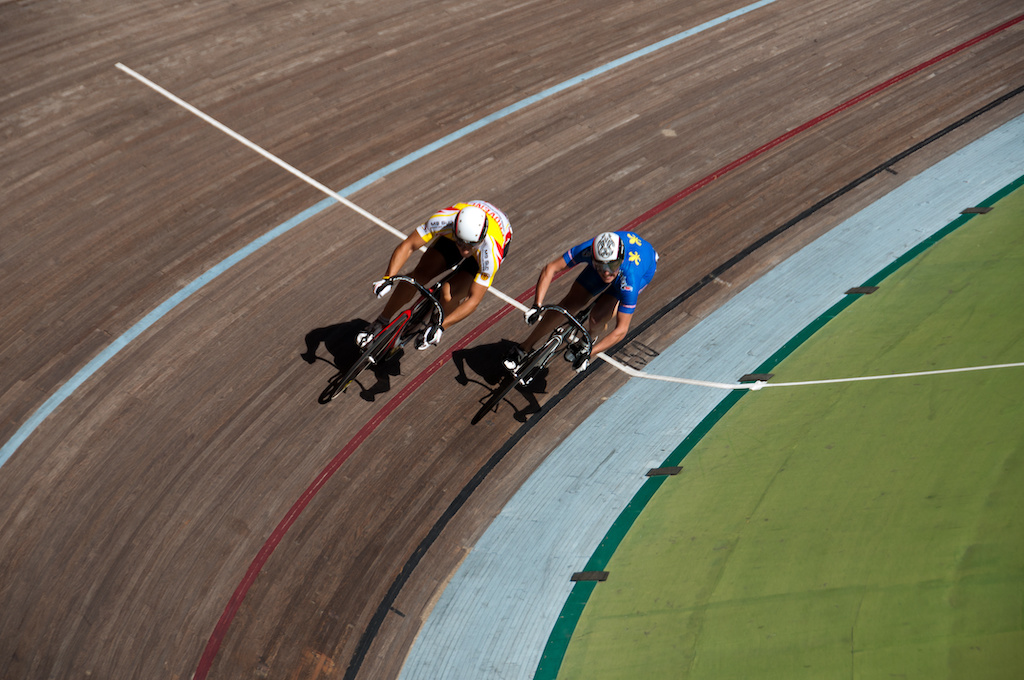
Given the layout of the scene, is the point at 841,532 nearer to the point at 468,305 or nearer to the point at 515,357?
the point at 515,357

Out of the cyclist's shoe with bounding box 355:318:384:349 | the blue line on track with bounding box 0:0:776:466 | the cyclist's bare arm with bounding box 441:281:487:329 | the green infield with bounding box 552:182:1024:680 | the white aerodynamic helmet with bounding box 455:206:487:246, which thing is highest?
the blue line on track with bounding box 0:0:776:466

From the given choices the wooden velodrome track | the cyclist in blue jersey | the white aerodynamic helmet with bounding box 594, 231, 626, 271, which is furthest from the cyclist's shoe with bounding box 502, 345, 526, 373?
the white aerodynamic helmet with bounding box 594, 231, 626, 271

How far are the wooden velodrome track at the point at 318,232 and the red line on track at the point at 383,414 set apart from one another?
4 centimetres

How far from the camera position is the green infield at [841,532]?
531 cm

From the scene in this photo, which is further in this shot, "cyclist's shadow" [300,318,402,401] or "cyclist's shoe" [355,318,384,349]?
"cyclist's shadow" [300,318,402,401]

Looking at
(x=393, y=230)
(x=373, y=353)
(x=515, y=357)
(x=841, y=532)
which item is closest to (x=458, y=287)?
(x=515, y=357)

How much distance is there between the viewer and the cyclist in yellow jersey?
5.98 m

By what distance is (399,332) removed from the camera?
6.75m

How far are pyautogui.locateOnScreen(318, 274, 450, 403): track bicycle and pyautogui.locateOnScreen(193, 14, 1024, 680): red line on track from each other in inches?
16.7

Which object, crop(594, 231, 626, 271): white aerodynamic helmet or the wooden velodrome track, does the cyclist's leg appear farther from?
crop(594, 231, 626, 271): white aerodynamic helmet

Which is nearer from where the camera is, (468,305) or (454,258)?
(468,305)

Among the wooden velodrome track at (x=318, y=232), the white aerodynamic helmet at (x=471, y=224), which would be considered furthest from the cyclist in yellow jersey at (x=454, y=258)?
the wooden velodrome track at (x=318, y=232)

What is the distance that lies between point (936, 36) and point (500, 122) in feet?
24.5

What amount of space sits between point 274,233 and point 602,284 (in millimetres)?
3789
